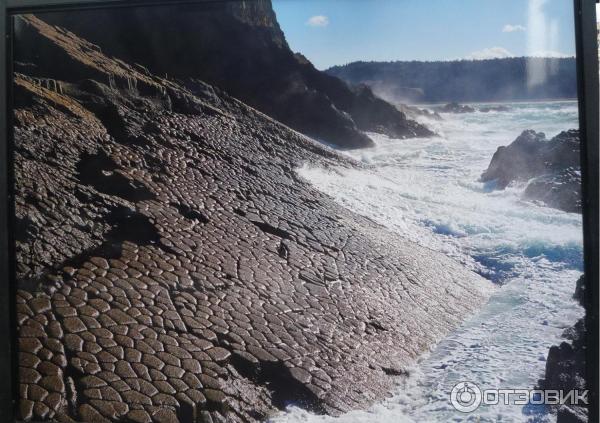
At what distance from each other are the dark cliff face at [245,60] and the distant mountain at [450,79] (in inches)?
4.1

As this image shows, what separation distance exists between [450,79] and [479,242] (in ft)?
2.94

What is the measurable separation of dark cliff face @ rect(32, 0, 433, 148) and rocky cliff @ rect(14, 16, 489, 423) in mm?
86

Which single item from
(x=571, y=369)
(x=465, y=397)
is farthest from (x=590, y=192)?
(x=465, y=397)

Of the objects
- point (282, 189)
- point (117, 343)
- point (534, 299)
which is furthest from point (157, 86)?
point (534, 299)

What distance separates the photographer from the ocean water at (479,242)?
2.36m

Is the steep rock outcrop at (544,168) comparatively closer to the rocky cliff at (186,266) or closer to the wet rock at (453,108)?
the wet rock at (453,108)

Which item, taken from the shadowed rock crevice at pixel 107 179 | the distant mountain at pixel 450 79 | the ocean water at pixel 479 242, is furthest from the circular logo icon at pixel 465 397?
the shadowed rock crevice at pixel 107 179

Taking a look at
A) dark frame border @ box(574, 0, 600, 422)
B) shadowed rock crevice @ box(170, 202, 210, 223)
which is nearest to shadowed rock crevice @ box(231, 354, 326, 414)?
shadowed rock crevice @ box(170, 202, 210, 223)

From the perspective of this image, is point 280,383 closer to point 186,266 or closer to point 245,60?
point 186,266

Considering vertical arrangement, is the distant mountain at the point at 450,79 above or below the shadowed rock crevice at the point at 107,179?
above

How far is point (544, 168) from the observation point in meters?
2.41

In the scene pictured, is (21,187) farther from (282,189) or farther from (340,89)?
(340,89)

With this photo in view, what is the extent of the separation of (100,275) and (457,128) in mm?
2068

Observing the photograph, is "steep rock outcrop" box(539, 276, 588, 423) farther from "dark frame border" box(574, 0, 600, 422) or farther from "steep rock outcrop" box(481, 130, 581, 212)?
"steep rock outcrop" box(481, 130, 581, 212)
